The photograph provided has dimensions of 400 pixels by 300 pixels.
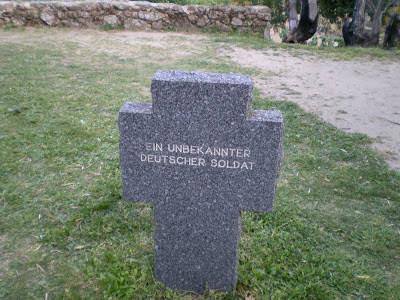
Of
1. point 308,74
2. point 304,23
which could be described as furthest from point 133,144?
point 304,23

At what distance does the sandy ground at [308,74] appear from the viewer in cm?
578

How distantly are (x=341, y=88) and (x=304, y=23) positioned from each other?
17.1 feet

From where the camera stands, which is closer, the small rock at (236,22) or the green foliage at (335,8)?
the small rock at (236,22)

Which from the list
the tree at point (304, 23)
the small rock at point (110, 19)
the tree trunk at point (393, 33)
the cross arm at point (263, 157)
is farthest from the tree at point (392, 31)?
the cross arm at point (263, 157)

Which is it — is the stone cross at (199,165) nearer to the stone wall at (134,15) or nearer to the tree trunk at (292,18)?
the stone wall at (134,15)

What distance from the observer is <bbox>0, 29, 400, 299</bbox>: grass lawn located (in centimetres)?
293

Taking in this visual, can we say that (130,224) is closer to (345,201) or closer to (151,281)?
(151,281)

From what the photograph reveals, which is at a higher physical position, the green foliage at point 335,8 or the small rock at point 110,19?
the green foliage at point 335,8

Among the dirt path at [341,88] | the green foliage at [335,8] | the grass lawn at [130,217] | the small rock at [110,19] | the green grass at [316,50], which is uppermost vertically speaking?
the green foliage at [335,8]

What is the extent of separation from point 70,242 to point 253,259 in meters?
1.37

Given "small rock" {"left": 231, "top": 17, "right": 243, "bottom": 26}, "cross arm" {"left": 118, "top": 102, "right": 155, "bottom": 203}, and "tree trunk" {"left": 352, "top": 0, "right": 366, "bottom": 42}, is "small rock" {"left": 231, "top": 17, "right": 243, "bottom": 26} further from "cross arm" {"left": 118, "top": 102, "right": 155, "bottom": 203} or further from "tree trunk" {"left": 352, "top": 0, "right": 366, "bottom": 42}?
"cross arm" {"left": 118, "top": 102, "right": 155, "bottom": 203}

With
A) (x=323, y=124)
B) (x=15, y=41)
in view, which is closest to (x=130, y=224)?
(x=323, y=124)

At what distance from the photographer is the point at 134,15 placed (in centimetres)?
A: 1050

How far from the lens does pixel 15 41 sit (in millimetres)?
9008
